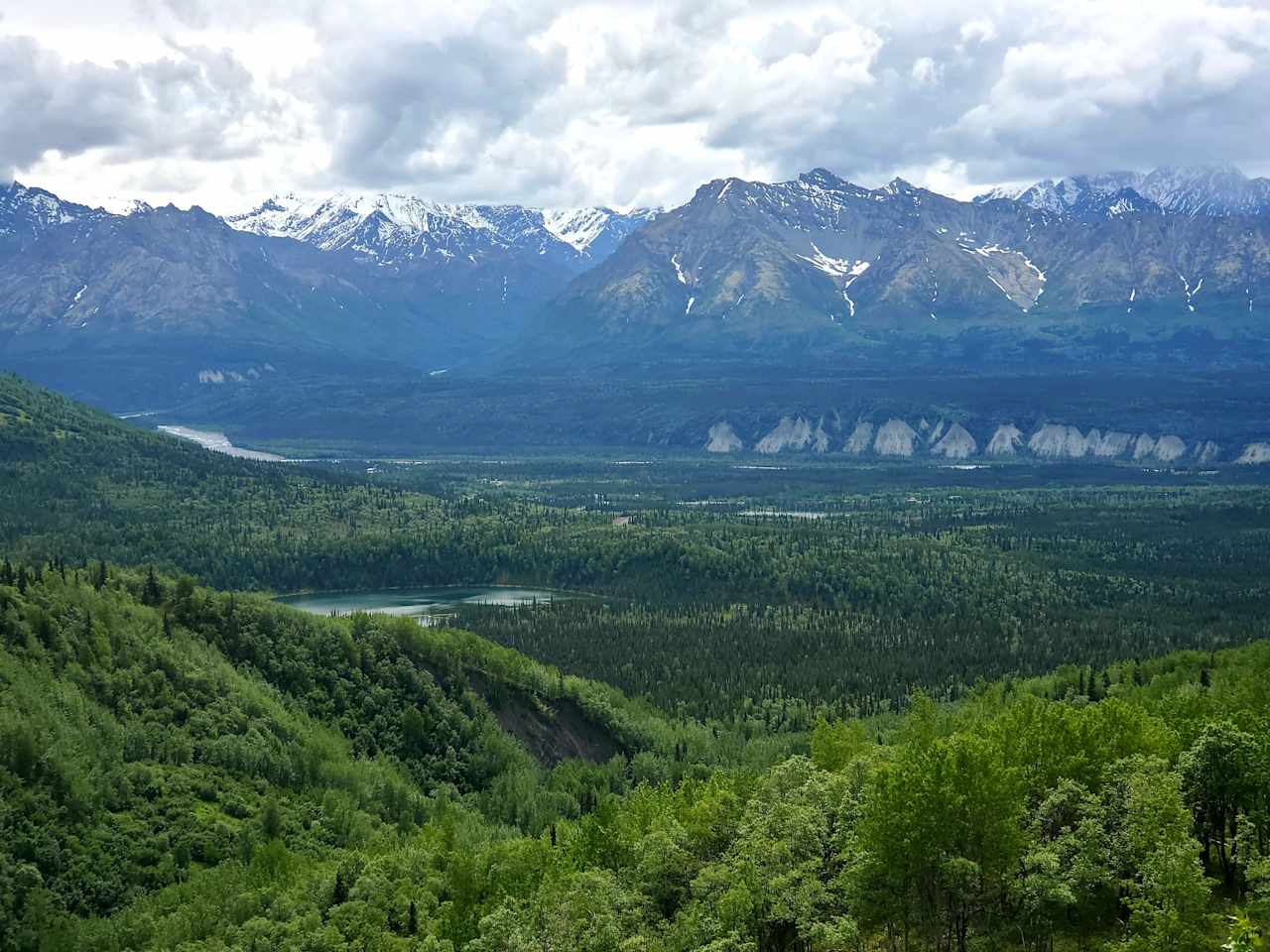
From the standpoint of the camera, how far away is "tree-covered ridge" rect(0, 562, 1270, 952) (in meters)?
64.0

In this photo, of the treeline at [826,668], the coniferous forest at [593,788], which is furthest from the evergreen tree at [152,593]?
the treeline at [826,668]

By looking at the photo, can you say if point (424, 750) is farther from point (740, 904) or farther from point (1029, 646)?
point (1029, 646)

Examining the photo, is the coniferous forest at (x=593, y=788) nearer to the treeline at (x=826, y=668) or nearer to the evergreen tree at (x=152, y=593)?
the evergreen tree at (x=152, y=593)

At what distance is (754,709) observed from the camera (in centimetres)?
Answer: 16388

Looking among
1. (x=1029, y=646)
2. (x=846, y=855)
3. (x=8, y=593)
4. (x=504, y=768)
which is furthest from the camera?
(x=1029, y=646)

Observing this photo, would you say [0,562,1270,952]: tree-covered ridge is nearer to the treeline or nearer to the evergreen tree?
the evergreen tree

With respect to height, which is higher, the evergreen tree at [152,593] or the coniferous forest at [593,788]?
the evergreen tree at [152,593]

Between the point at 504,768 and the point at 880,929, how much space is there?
75.3 m

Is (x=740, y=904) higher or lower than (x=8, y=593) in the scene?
lower

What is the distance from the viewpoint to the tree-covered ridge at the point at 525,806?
210ft

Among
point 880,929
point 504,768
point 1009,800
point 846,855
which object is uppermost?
point 1009,800

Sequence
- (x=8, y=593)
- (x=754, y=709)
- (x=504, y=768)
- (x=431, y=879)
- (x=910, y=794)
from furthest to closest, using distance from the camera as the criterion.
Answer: (x=754, y=709)
(x=504, y=768)
(x=8, y=593)
(x=431, y=879)
(x=910, y=794)

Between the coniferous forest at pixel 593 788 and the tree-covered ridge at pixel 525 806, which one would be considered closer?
the tree-covered ridge at pixel 525 806

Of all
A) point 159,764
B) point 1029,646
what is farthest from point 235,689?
point 1029,646
